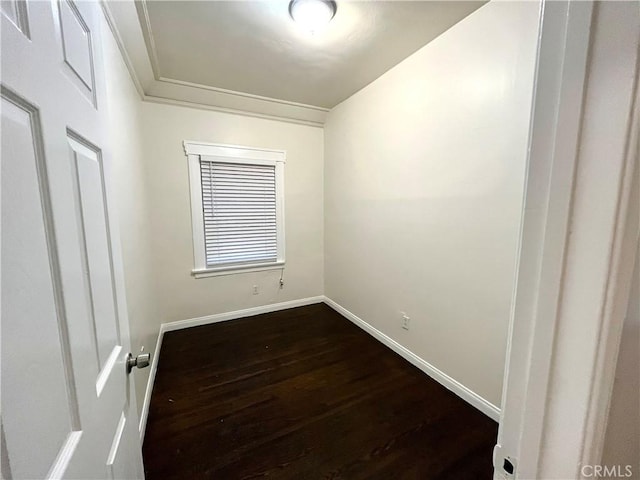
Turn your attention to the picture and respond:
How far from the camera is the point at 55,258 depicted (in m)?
0.47

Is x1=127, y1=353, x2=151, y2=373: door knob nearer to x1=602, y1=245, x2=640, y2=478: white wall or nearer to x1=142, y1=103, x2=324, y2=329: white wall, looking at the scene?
x1=602, y1=245, x2=640, y2=478: white wall

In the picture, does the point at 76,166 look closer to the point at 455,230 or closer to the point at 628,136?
the point at 628,136

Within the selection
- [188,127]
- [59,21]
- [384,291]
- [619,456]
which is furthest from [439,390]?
[188,127]

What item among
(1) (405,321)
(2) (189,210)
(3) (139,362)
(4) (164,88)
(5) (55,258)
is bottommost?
(1) (405,321)

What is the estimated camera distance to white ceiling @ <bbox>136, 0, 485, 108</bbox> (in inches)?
66.1

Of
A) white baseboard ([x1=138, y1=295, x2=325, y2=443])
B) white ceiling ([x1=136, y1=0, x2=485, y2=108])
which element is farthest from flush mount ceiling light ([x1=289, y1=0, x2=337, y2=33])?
white baseboard ([x1=138, y1=295, x2=325, y2=443])

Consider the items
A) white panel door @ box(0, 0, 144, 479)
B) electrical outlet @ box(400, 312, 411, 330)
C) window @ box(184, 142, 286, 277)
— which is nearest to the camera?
white panel door @ box(0, 0, 144, 479)

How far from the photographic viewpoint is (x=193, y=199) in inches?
116

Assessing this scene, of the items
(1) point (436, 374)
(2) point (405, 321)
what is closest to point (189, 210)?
(2) point (405, 321)

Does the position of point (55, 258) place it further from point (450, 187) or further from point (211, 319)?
point (211, 319)

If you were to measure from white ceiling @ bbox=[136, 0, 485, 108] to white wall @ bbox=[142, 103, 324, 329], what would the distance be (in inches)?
18.0

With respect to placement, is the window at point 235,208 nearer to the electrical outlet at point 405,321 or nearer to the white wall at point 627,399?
the electrical outlet at point 405,321

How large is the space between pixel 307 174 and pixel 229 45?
1.70m

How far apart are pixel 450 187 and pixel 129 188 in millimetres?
2268
